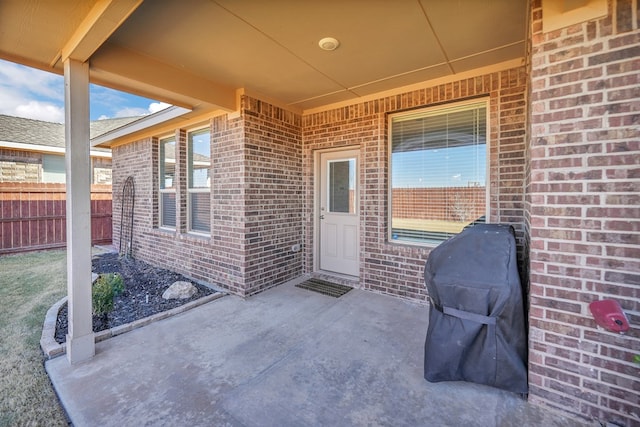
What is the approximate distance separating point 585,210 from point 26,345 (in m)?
4.57

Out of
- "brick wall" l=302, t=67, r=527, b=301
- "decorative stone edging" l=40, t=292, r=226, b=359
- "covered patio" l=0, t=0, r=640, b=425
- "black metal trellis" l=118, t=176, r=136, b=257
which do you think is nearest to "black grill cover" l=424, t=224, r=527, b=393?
"covered patio" l=0, t=0, r=640, b=425

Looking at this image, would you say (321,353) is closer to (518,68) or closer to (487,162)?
(487,162)

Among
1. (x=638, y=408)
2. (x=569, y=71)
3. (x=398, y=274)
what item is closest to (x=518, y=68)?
(x=569, y=71)

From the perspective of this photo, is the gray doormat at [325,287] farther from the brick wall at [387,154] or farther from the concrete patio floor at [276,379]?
the concrete patio floor at [276,379]

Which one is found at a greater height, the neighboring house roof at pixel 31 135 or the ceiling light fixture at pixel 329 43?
the neighboring house roof at pixel 31 135

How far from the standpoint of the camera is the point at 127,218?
648 cm

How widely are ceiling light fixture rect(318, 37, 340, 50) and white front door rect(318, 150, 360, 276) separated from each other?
1.79 metres

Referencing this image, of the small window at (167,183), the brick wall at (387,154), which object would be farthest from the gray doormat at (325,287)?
the small window at (167,183)

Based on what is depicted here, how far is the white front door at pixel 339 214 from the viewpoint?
4438mm

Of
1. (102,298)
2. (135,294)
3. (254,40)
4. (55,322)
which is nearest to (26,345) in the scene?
(55,322)

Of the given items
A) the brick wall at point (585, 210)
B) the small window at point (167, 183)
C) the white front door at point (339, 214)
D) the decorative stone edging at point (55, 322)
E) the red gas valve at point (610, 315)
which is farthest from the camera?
the small window at point (167, 183)

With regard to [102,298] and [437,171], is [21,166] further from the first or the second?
[437,171]

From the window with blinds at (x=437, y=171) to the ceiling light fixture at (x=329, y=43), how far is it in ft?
5.12

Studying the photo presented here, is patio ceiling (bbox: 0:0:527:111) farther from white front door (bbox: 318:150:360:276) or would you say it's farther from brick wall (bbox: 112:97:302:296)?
white front door (bbox: 318:150:360:276)
